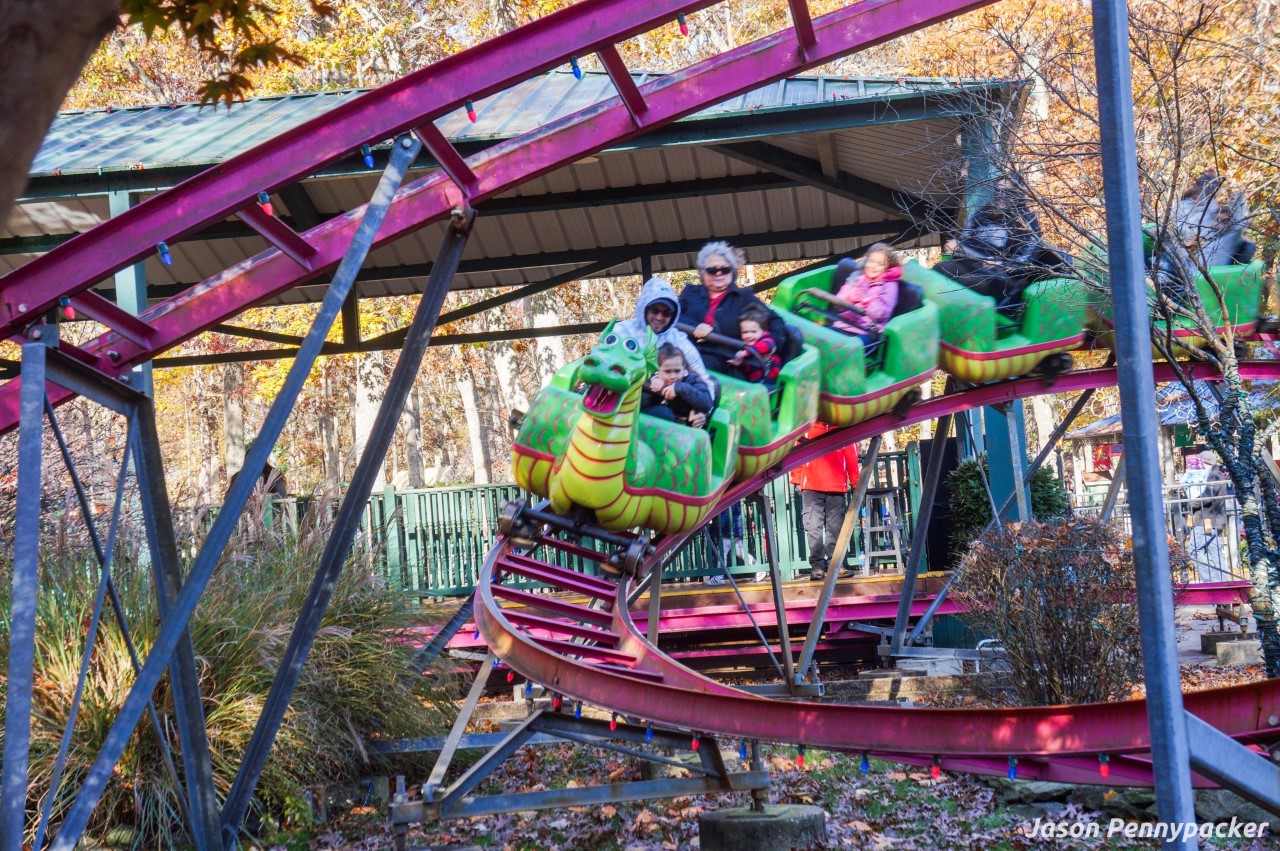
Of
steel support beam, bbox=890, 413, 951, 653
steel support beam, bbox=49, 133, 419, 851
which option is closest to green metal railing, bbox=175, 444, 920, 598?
steel support beam, bbox=890, 413, 951, 653

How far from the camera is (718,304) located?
8.25 m

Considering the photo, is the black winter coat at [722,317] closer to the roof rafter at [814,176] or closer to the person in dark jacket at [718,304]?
the person in dark jacket at [718,304]

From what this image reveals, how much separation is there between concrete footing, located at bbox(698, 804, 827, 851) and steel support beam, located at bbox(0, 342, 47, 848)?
317 centimetres

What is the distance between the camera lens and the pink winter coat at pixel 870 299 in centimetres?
839

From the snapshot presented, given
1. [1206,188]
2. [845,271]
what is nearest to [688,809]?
[845,271]

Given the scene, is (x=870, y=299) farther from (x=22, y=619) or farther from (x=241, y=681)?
(x=22, y=619)

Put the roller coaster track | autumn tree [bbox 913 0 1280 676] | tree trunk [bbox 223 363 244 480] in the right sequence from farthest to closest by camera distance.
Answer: tree trunk [bbox 223 363 244 480], autumn tree [bbox 913 0 1280 676], the roller coaster track

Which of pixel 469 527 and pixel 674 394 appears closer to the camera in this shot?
pixel 674 394

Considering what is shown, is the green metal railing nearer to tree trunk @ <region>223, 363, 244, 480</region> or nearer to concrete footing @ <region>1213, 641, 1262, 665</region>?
concrete footing @ <region>1213, 641, 1262, 665</region>

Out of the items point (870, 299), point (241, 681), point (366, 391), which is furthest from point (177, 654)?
point (366, 391)

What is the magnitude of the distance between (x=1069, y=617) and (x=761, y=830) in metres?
2.45

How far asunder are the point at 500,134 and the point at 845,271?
2.81m

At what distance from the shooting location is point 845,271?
28.0 ft

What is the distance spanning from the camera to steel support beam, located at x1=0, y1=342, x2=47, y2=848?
367cm
